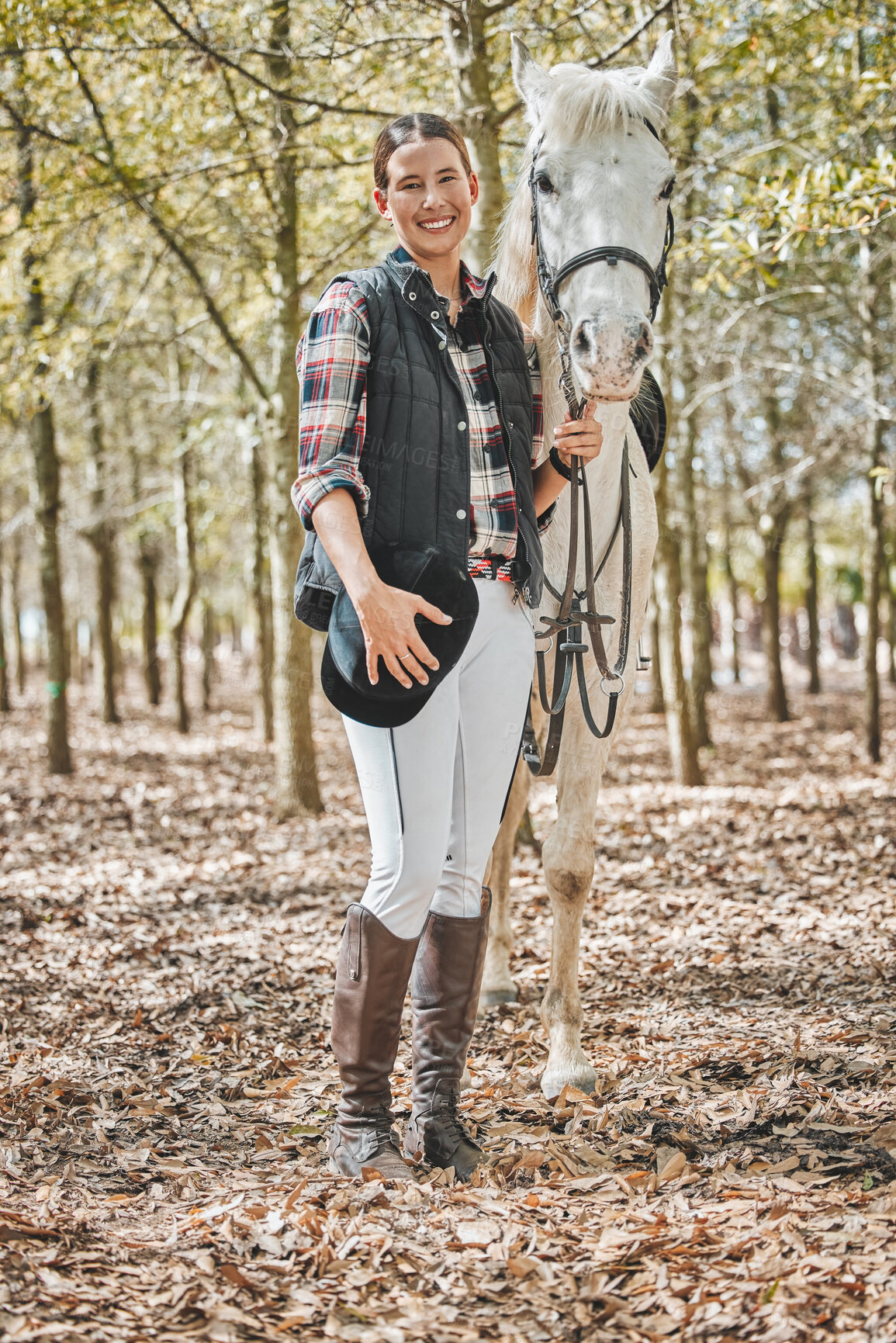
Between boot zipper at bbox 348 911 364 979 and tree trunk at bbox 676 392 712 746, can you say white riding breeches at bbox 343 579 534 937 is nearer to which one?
boot zipper at bbox 348 911 364 979

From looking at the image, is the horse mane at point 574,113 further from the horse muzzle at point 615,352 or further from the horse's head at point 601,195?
the horse muzzle at point 615,352

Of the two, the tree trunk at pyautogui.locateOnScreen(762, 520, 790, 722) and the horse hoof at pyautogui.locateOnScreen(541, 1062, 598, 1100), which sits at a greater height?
the tree trunk at pyautogui.locateOnScreen(762, 520, 790, 722)

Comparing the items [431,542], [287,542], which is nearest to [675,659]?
[287,542]

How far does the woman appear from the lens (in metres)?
2.23

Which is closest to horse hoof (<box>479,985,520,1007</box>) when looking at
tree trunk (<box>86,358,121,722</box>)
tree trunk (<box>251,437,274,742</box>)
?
tree trunk (<box>251,437,274,742</box>)

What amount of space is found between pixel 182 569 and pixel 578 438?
12.1 metres

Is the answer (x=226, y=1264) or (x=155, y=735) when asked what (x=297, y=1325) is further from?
(x=155, y=735)

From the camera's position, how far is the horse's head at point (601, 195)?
2.32m

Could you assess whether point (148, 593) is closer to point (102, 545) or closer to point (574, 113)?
point (102, 545)

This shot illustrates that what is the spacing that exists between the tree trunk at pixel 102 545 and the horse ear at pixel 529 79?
36.3 feet

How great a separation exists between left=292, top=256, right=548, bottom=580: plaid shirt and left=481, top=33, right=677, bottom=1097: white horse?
273 millimetres

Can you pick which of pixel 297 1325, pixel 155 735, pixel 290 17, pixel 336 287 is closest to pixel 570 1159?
pixel 297 1325

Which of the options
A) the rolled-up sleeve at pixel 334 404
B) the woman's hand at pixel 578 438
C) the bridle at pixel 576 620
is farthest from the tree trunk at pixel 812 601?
the rolled-up sleeve at pixel 334 404

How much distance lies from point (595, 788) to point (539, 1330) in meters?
1.62
